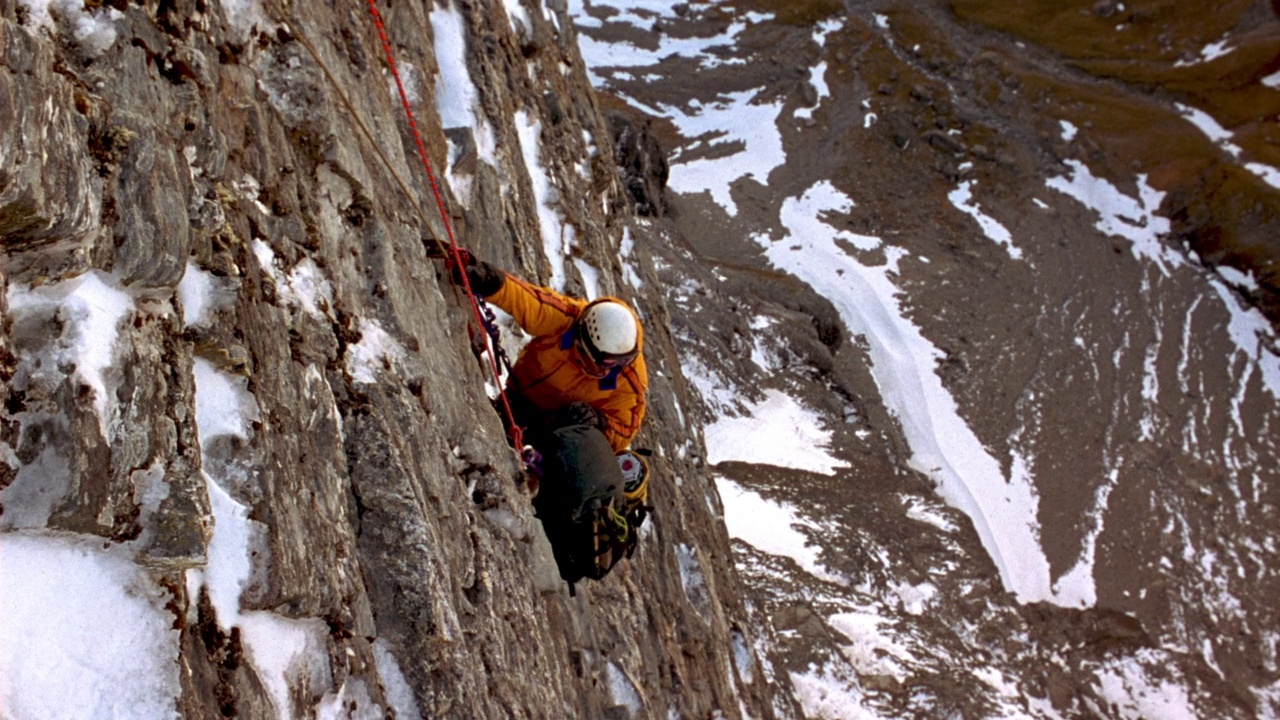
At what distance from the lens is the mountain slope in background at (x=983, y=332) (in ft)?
87.9

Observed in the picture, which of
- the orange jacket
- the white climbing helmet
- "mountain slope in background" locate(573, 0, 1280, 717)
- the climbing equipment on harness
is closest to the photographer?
the white climbing helmet

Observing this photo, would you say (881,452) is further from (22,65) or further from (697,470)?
(22,65)

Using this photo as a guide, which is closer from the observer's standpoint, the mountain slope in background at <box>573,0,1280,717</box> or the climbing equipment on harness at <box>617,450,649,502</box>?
the climbing equipment on harness at <box>617,450,649,502</box>

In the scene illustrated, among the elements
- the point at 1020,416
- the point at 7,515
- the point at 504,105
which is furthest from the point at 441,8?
the point at 1020,416

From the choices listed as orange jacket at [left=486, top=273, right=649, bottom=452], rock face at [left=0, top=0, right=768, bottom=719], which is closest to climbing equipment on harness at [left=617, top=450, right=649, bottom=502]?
orange jacket at [left=486, top=273, right=649, bottom=452]

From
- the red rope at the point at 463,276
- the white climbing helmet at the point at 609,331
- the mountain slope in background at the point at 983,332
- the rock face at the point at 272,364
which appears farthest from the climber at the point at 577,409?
the mountain slope in background at the point at 983,332

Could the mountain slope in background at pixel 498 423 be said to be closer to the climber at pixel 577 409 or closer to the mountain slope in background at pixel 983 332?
the mountain slope in background at pixel 983 332

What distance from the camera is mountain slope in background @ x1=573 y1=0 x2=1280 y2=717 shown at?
26781 millimetres

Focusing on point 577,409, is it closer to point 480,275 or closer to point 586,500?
point 586,500

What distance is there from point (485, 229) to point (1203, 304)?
5403 centimetres

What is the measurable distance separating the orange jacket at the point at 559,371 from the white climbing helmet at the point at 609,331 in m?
0.22

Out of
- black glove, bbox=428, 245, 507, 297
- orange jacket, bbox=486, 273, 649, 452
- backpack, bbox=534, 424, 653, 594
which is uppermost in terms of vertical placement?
black glove, bbox=428, 245, 507, 297

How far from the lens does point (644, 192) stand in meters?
41.1

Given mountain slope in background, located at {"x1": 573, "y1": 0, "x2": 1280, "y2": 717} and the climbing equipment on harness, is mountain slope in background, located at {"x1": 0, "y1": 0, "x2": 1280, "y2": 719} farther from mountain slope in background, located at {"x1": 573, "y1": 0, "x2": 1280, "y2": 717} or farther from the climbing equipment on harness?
the climbing equipment on harness
